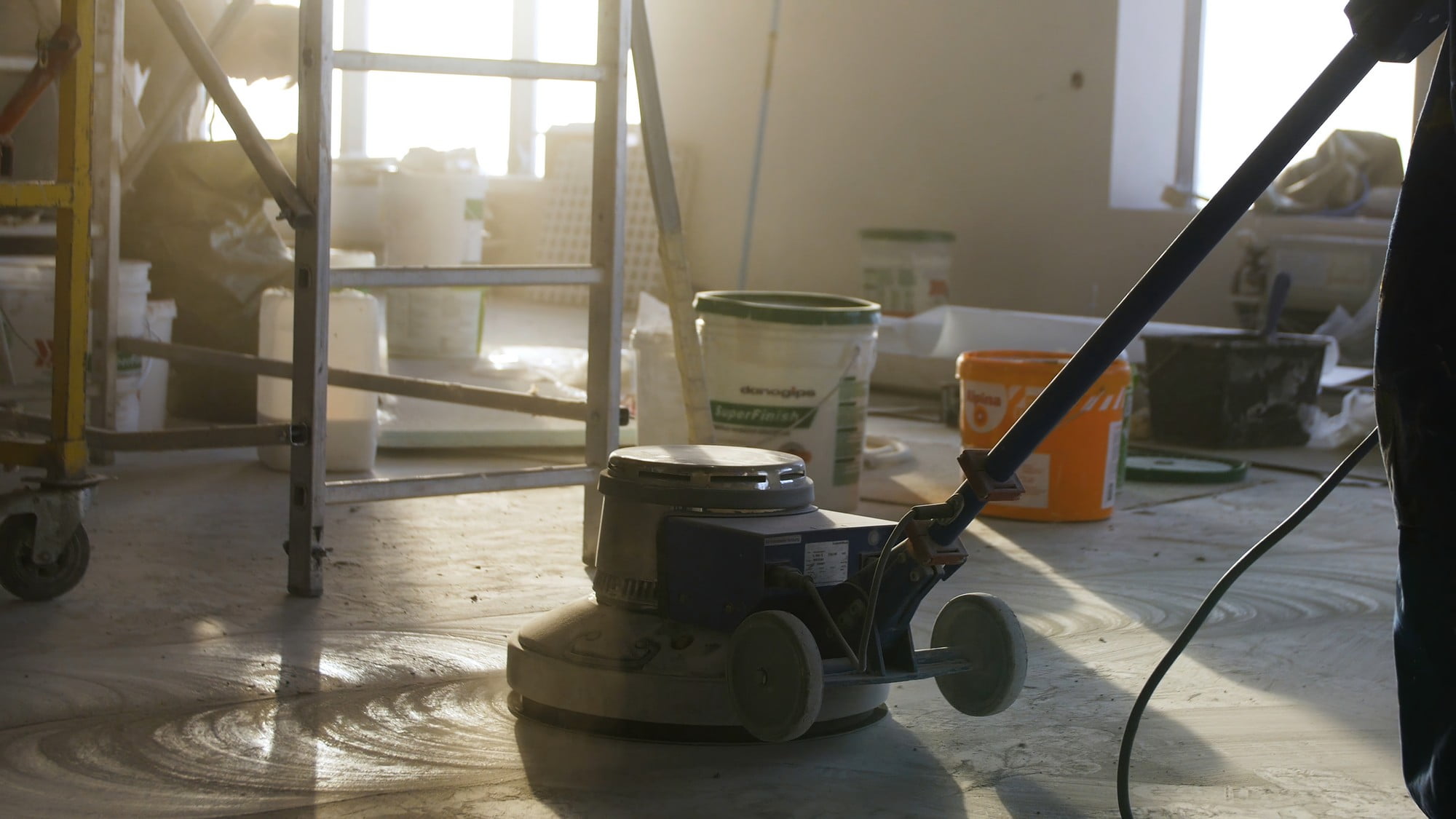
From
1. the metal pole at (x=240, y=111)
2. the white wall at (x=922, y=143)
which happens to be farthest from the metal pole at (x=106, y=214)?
the white wall at (x=922, y=143)

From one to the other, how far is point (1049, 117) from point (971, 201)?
498 millimetres

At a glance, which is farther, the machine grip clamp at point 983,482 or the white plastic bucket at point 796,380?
the white plastic bucket at point 796,380

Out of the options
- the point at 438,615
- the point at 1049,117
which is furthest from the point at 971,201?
the point at 438,615

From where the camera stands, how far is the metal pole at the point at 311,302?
1707mm

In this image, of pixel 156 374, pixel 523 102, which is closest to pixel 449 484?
pixel 156 374

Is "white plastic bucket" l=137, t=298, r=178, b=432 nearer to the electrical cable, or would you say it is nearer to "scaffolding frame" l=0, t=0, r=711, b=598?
"scaffolding frame" l=0, t=0, r=711, b=598

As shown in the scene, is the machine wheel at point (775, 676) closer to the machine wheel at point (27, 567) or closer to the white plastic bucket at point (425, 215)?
the machine wheel at point (27, 567)

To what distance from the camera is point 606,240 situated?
2.02 meters

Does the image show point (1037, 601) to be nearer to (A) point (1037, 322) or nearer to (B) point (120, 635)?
(B) point (120, 635)

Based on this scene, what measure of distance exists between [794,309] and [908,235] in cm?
329

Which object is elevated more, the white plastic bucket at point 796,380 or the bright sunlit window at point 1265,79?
the bright sunlit window at point 1265,79

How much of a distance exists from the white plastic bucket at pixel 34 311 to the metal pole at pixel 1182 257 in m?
2.06

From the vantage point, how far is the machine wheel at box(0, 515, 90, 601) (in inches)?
66.2

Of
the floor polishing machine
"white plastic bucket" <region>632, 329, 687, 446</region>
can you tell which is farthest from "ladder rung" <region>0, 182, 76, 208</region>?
"white plastic bucket" <region>632, 329, 687, 446</region>
